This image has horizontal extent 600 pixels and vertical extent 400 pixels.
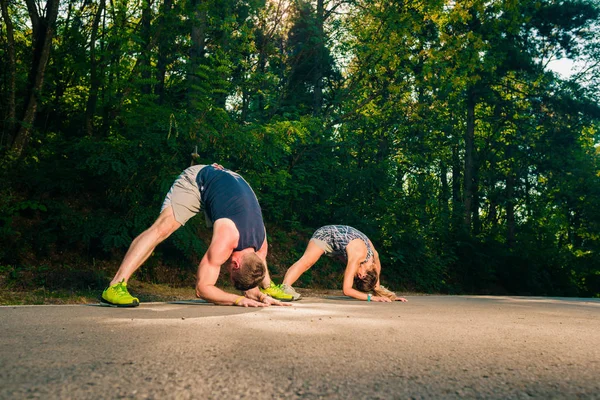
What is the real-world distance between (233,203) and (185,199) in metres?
0.54

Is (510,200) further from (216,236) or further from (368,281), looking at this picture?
(216,236)

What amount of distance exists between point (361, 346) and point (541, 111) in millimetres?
25679

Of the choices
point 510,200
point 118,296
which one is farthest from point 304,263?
point 510,200

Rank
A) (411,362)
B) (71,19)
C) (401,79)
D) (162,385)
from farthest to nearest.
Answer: (401,79)
(71,19)
(411,362)
(162,385)

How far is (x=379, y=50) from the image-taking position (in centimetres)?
1489

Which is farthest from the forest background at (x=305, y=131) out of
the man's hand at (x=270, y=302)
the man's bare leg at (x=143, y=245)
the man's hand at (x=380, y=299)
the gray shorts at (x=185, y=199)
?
the man's hand at (x=380, y=299)

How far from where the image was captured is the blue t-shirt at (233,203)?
17.2ft

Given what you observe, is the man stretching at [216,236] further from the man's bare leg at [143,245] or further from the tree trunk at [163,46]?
the tree trunk at [163,46]

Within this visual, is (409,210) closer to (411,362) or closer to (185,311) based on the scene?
A: (185,311)

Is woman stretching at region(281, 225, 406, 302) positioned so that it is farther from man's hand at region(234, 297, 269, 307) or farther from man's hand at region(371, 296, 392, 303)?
man's hand at region(234, 297, 269, 307)

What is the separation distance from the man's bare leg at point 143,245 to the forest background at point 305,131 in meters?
1.70

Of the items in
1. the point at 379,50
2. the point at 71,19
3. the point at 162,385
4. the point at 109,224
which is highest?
the point at 379,50

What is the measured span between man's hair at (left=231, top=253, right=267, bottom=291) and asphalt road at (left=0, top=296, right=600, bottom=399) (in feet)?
2.33

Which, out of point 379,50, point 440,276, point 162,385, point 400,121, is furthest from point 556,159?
point 162,385
